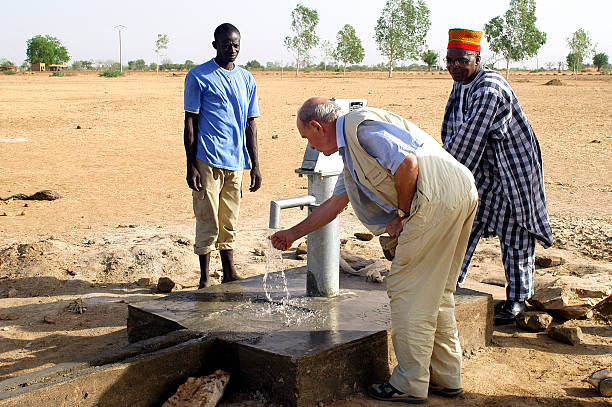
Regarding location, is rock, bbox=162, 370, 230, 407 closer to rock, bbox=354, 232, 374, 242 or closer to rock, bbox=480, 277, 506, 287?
rock, bbox=480, 277, 506, 287

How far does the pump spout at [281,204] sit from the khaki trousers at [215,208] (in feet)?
2.99

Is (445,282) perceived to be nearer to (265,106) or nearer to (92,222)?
(92,222)

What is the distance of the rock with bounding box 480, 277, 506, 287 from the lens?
4996 millimetres

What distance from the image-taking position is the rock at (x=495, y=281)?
4996mm

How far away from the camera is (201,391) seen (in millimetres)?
2953

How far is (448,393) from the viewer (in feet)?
10.2

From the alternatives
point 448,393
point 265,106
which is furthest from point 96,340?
point 265,106

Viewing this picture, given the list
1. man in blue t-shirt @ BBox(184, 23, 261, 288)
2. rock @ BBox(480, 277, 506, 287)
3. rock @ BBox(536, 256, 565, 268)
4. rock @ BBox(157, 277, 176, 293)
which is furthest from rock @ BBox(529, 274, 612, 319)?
rock @ BBox(157, 277, 176, 293)

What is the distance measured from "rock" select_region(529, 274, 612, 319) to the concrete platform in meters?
0.57

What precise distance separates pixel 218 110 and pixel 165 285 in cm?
130

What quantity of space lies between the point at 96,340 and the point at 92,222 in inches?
117

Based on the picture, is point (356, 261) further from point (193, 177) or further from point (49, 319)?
point (49, 319)

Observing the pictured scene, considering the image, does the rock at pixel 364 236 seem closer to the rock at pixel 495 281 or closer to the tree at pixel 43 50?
the rock at pixel 495 281

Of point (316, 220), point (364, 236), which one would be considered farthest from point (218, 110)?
point (364, 236)
